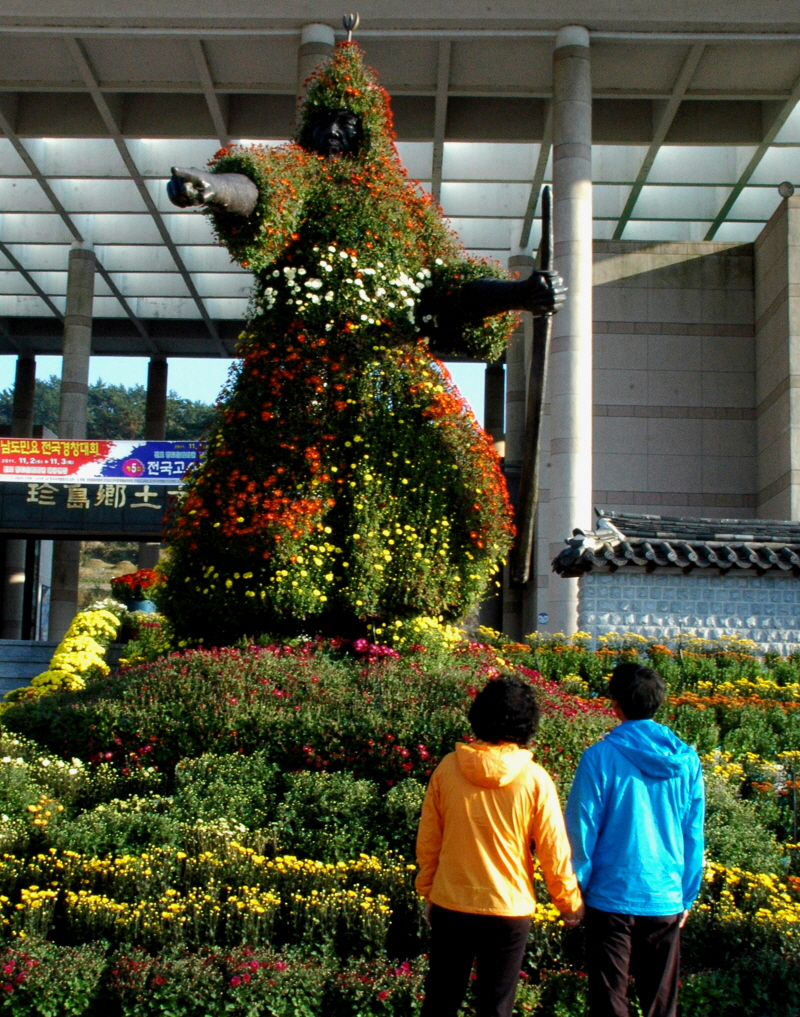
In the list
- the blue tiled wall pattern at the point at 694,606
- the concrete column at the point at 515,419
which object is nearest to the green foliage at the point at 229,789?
the blue tiled wall pattern at the point at 694,606

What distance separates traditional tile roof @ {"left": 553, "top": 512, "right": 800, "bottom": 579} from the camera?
12141 millimetres

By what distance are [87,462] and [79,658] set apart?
11200mm

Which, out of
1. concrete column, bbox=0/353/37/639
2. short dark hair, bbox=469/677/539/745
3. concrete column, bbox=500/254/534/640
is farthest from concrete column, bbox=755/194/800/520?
concrete column, bbox=0/353/37/639

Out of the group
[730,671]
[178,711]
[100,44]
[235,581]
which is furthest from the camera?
[100,44]

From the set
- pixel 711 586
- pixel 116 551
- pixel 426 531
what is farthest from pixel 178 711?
pixel 116 551

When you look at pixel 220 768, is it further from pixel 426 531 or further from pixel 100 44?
pixel 100 44

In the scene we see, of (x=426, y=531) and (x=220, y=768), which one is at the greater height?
(x=426, y=531)

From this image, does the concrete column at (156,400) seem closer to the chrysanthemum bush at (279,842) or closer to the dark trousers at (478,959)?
the chrysanthemum bush at (279,842)

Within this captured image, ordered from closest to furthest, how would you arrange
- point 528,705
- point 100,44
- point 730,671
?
point 528,705, point 730,671, point 100,44

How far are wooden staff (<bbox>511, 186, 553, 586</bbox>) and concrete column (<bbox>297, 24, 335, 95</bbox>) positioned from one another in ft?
38.6

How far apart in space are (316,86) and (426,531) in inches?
145

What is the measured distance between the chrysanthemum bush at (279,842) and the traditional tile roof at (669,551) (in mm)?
3643

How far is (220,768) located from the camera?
6.51 m

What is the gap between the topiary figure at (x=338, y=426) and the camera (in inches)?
312
